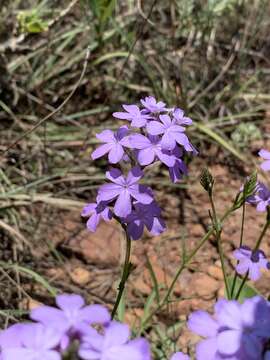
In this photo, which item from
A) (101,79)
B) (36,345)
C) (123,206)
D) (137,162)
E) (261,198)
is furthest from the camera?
(101,79)

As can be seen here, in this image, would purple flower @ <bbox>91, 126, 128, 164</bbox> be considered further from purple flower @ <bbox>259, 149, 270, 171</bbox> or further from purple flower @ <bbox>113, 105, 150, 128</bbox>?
purple flower @ <bbox>259, 149, 270, 171</bbox>

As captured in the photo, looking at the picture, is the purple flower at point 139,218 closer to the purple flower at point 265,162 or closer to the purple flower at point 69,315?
the purple flower at point 265,162

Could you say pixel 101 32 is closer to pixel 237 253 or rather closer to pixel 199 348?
pixel 237 253

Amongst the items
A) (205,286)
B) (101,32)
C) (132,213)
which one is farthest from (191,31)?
(132,213)

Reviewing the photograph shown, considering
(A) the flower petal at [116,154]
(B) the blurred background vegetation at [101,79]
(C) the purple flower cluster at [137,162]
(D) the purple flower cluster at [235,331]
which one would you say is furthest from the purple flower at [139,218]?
(B) the blurred background vegetation at [101,79]

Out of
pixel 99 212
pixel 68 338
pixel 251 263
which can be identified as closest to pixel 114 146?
Result: pixel 99 212

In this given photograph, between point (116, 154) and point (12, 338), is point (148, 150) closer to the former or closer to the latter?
point (116, 154)

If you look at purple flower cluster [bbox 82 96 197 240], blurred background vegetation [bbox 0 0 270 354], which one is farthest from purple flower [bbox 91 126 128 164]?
blurred background vegetation [bbox 0 0 270 354]
